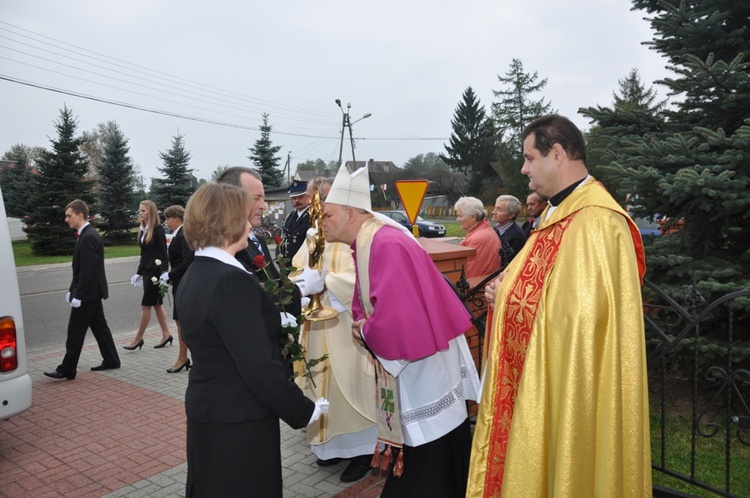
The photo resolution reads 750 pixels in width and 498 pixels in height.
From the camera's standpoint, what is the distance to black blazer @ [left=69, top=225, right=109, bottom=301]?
6.82 meters

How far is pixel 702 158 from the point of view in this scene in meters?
4.76

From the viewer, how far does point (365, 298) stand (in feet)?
10.9

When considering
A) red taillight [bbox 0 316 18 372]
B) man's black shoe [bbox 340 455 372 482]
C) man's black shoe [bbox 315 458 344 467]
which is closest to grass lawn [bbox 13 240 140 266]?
red taillight [bbox 0 316 18 372]

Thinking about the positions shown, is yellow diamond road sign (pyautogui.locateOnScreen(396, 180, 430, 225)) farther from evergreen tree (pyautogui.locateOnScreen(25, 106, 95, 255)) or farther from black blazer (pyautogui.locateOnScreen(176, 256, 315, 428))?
evergreen tree (pyautogui.locateOnScreen(25, 106, 95, 255))

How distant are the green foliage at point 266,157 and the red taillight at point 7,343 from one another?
3586cm

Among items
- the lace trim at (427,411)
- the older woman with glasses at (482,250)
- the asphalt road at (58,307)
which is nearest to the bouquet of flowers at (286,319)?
the lace trim at (427,411)

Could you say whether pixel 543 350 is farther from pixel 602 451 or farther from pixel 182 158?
pixel 182 158

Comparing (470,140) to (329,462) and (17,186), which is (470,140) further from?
(329,462)

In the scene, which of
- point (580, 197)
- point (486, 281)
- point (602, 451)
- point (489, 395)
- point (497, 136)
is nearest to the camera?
point (602, 451)

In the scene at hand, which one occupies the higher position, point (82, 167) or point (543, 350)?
point (82, 167)

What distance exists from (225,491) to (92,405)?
437 centimetres

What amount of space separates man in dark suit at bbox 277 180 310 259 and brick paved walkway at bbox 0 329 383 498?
70.6 inches

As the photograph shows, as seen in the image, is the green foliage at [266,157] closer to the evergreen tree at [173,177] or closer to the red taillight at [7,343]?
the evergreen tree at [173,177]

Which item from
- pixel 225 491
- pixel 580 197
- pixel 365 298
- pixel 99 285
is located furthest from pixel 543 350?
pixel 99 285
